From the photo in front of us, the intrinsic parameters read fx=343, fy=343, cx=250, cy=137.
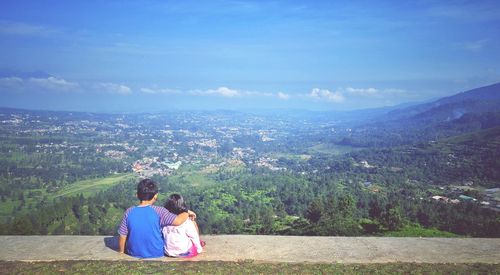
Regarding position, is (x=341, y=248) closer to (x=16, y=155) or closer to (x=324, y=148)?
(x=16, y=155)

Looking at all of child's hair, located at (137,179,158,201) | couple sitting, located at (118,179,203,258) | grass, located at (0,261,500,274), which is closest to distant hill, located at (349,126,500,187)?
grass, located at (0,261,500,274)

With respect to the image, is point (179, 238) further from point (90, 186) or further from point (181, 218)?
point (90, 186)

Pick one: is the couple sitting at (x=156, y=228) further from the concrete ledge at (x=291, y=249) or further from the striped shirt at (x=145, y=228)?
the concrete ledge at (x=291, y=249)

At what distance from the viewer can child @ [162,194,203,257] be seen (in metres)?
6.55

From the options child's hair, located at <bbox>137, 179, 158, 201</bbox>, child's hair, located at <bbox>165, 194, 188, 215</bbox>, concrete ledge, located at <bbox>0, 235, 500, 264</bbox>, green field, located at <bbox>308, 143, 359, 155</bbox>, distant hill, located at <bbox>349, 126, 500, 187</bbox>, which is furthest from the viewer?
green field, located at <bbox>308, 143, 359, 155</bbox>

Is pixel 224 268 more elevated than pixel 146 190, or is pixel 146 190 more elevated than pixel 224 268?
pixel 146 190

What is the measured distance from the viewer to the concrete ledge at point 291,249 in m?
6.78

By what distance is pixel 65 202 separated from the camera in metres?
60.3

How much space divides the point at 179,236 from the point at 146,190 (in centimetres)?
109

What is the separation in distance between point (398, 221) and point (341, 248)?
2570 cm

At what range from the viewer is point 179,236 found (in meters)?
6.55

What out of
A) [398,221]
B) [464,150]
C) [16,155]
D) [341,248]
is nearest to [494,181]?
[464,150]

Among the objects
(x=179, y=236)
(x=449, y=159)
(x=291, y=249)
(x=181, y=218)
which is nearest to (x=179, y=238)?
(x=179, y=236)

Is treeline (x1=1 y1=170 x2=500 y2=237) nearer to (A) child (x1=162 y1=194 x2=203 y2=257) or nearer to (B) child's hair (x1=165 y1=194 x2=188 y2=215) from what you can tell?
(A) child (x1=162 y1=194 x2=203 y2=257)
